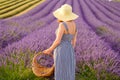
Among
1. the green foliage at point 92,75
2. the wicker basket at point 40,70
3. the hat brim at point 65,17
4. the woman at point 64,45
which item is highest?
the hat brim at point 65,17

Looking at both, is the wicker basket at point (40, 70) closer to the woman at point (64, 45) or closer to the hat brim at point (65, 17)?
the woman at point (64, 45)

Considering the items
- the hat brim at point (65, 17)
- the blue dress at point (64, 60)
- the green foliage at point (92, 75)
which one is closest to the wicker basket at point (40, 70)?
the blue dress at point (64, 60)

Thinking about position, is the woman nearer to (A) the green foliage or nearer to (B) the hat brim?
(B) the hat brim

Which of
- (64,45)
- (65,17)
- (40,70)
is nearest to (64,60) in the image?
(64,45)

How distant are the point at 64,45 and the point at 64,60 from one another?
0.24 m

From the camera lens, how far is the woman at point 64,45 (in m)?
5.54

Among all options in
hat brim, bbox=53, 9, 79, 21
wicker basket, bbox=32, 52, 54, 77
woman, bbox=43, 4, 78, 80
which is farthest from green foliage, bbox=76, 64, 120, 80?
hat brim, bbox=53, 9, 79, 21

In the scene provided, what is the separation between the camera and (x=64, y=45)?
570cm

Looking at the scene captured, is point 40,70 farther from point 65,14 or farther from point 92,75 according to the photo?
point 65,14

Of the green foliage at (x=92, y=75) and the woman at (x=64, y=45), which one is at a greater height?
the woman at (x=64, y=45)

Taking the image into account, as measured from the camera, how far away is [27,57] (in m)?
6.23

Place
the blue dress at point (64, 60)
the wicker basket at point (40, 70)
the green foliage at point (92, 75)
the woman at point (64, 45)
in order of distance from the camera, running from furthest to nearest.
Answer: the green foliage at point (92, 75) → the wicker basket at point (40, 70) → the blue dress at point (64, 60) → the woman at point (64, 45)

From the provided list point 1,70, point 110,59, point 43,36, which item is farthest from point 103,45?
point 1,70

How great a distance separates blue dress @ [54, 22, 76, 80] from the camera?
5695 millimetres
